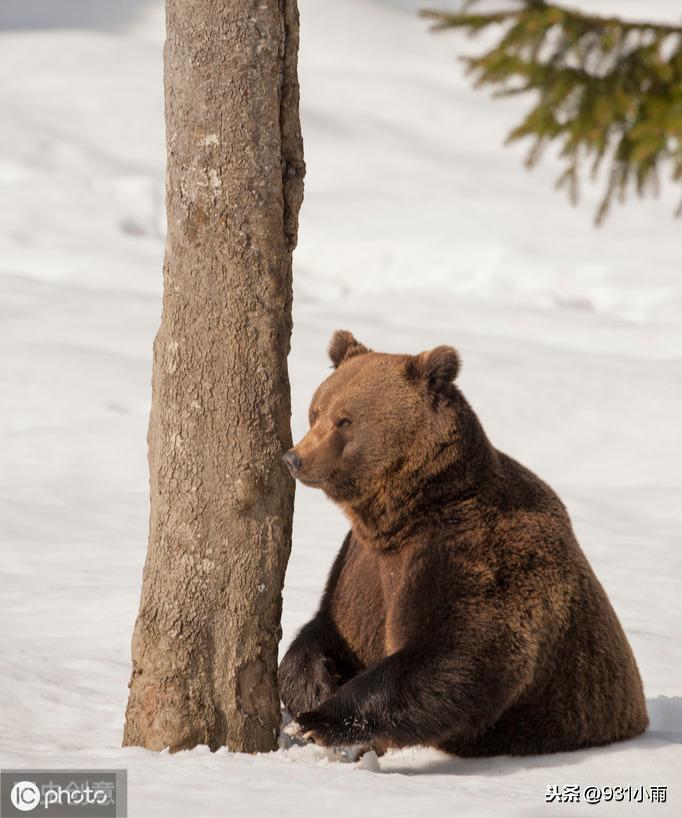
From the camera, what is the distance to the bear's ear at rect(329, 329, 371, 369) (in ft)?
17.4

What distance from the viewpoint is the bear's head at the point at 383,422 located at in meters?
4.83

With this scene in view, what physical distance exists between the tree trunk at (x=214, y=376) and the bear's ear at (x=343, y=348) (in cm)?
62

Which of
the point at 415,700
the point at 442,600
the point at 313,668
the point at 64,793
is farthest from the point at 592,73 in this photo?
the point at 64,793

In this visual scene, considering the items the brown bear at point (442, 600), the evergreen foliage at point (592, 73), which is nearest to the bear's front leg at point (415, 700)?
the brown bear at point (442, 600)

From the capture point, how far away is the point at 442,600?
4742 millimetres

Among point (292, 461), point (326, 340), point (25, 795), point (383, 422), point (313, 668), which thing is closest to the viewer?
point (25, 795)

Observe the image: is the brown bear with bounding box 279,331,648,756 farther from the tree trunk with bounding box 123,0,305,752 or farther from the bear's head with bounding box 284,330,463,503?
the tree trunk with bounding box 123,0,305,752

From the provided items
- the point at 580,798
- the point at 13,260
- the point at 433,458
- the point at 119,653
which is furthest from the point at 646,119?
the point at 13,260

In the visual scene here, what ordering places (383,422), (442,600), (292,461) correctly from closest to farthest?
(292,461) < (442,600) < (383,422)

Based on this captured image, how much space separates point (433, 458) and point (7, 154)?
17.1 meters

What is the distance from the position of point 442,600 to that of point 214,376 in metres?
1.13

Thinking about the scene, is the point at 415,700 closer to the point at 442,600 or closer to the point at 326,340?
the point at 442,600

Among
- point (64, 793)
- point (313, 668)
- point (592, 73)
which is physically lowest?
point (64, 793)

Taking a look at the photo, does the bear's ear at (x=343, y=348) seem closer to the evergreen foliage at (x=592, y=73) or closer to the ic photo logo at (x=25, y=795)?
the evergreen foliage at (x=592, y=73)
